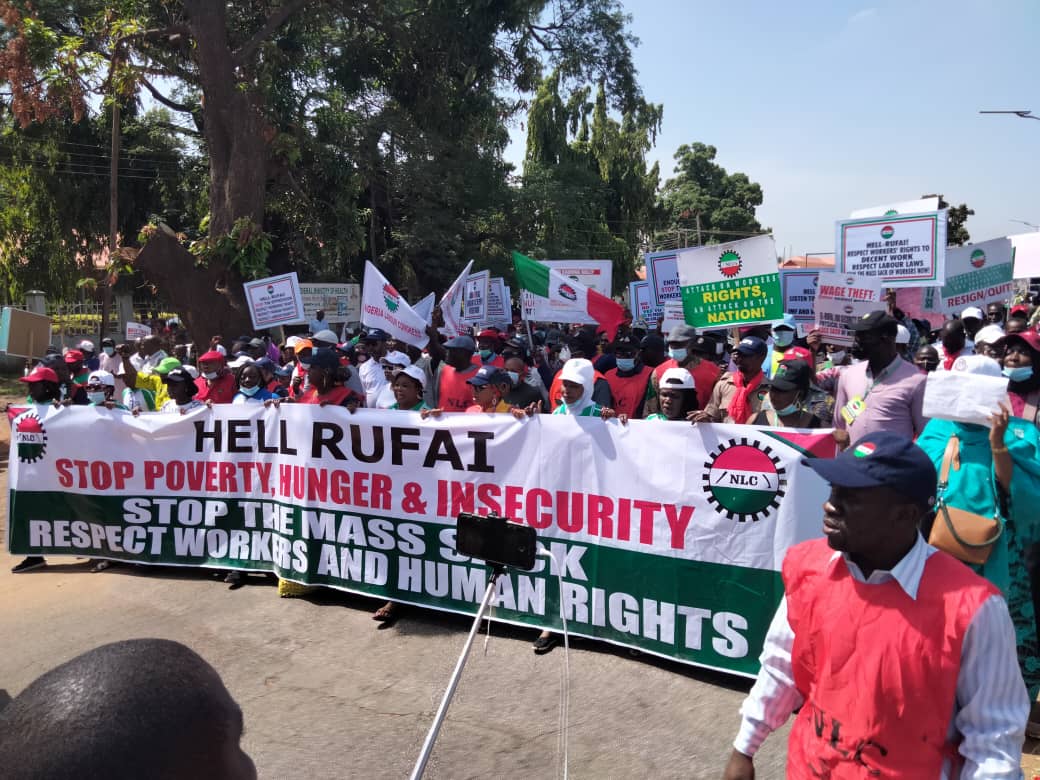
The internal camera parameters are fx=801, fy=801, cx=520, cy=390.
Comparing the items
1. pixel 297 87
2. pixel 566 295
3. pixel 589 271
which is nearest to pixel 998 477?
pixel 566 295

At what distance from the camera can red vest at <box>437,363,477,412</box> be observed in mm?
6820

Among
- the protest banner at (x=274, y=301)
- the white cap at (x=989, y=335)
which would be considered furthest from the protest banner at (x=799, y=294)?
the protest banner at (x=274, y=301)

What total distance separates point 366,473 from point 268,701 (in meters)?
1.69

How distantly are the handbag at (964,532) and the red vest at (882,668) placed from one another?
158 centimetres

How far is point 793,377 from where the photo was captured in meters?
4.61

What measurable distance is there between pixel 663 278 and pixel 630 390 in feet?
16.6

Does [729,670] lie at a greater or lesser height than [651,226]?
lesser

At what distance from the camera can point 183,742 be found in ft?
3.20

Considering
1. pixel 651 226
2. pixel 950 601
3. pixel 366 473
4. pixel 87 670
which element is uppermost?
pixel 651 226

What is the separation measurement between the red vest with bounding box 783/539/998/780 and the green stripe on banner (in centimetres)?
239

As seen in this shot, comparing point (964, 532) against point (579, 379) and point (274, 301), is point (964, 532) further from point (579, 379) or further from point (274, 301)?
point (274, 301)

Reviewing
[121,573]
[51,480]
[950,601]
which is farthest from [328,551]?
[950,601]

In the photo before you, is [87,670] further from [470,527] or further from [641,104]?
[641,104]

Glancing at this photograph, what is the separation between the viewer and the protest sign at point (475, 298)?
1077cm
